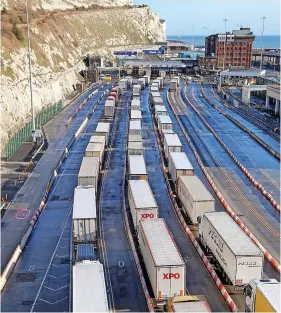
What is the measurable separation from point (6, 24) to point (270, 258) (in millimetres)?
94213

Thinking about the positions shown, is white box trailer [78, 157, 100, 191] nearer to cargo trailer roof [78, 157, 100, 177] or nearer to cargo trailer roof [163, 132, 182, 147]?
cargo trailer roof [78, 157, 100, 177]

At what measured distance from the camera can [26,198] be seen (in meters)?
51.9

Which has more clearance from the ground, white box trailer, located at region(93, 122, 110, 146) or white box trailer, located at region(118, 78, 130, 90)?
white box trailer, located at region(118, 78, 130, 90)

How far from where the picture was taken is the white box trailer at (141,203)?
1581 inches

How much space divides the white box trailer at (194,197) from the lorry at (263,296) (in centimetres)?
1402

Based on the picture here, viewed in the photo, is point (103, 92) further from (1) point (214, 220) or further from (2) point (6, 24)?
(1) point (214, 220)

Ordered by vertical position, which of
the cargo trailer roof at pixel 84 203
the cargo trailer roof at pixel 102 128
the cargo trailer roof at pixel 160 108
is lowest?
the cargo trailer roof at pixel 84 203

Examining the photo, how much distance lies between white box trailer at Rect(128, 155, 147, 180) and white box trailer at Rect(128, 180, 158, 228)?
15.8ft

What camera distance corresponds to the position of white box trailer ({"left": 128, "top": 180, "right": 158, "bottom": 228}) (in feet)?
132

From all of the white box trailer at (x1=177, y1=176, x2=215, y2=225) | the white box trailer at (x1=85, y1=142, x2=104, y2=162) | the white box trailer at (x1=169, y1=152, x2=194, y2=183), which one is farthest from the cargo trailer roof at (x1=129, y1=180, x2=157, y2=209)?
the white box trailer at (x1=85, y1=142, x2=104, y2=162)

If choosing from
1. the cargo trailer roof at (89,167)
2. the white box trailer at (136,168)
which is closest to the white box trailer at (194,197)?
the white box trailer at (136,168)

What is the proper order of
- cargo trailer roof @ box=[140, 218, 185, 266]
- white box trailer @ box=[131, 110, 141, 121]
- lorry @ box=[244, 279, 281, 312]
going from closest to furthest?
lorry @ box=[244, 279, 281, 312] → cargo trailer roof @ box=[140, 218, 185, 266] → white box trailer @ box=[131, 110, 141, 121]

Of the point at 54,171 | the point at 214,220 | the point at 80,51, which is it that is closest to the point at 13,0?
the point at 80,51

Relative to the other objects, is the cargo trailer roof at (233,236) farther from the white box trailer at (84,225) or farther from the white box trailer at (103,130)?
the white box trailer at (103,130)
